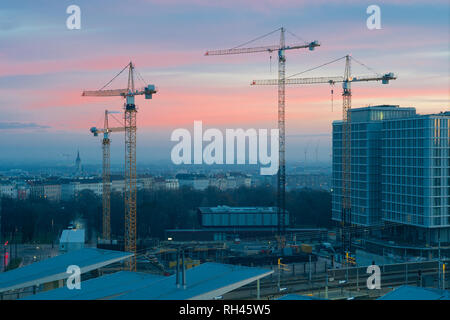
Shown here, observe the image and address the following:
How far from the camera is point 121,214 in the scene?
41.6 metres

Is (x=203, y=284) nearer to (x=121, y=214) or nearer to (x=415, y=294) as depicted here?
(x=415, y=294)

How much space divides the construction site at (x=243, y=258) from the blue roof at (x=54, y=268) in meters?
0.02

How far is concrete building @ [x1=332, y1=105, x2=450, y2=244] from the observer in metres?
28.6

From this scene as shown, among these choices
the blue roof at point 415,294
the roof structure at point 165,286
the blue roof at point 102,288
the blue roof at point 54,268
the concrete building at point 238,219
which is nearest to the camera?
the blue roof at point 415,294

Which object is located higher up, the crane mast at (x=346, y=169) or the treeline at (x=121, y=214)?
the crane mast at (x=346, y=169)

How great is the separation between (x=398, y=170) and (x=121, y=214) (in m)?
21.6

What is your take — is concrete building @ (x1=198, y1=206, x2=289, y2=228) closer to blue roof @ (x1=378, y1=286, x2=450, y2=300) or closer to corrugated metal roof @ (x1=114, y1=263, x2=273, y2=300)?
corrugated metal roof @ (x1=114, y1=263, x2=273, y2=300)

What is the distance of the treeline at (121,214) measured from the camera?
37.2 metres

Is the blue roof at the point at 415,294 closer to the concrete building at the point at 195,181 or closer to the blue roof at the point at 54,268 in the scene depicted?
the blue roof at the point at 54,268

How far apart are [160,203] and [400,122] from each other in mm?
21631

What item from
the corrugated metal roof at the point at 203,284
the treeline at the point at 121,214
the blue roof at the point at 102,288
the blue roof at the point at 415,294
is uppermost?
the corrugated metal roof at the point at 203,284

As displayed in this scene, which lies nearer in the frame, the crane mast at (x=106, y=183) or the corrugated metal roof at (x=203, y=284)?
the corrugated metal roof at (x=203, y=284)

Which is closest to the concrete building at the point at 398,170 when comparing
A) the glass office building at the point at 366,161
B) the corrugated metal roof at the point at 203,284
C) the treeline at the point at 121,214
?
the glass office building at the point at 366,161
